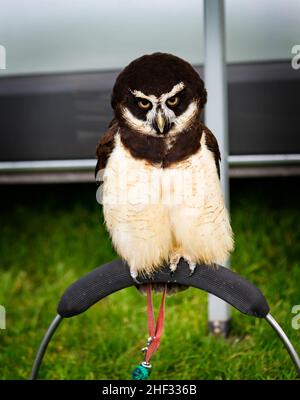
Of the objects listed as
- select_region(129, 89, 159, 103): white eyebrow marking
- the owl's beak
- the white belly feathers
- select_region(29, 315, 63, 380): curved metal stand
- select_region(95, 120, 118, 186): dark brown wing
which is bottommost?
select_region(29, 315, 63, 380): curved metal stand

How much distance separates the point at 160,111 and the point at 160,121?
0.01 meters

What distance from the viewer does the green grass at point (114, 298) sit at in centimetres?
166

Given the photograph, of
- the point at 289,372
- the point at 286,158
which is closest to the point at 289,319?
the point at 289,372

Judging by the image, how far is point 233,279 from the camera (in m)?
1.08

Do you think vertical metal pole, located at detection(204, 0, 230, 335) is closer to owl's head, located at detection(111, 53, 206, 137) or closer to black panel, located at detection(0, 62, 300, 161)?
black panel, located at detection(0, 62, 300, 161)

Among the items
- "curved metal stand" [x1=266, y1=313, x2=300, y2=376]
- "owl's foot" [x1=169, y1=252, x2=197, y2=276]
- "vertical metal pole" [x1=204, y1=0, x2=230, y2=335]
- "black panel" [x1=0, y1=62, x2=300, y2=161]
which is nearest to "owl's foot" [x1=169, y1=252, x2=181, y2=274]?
"owl's foot" [x1=169, y1=252, x2=197, y2=276]

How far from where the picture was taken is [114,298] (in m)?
1.96

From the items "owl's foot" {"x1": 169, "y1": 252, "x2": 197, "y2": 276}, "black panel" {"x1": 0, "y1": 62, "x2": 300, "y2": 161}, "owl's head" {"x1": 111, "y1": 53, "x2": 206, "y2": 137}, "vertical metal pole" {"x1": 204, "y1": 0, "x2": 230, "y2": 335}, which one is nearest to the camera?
"owl's head" {"x1": 111, "y1": 53, "x2": 206, "y2": 137}

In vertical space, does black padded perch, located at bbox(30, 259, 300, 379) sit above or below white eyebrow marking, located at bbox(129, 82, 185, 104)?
below

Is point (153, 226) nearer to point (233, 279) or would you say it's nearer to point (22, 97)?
point (233, 279)

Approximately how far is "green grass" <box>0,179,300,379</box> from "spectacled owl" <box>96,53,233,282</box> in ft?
1.53

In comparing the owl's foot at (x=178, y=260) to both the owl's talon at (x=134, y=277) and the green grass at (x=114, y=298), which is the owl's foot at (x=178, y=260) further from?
the green grass at (x=114, y=298)

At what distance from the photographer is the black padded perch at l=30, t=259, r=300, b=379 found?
3.50 feet

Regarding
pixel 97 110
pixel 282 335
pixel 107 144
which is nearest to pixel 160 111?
pixel 107 144
